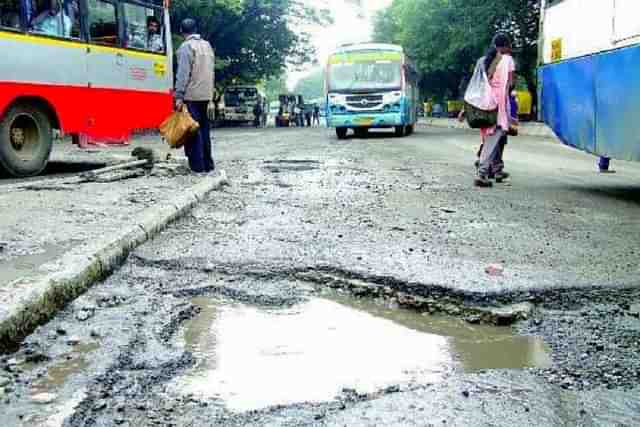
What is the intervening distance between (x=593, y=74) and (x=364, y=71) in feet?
49.9

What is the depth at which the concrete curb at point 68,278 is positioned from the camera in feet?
10.1

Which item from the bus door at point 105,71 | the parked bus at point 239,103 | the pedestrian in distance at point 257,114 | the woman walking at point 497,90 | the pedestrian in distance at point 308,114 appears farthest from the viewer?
the pedestrian in distance at point 308,114

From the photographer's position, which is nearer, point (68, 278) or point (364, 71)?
point (68, 278)

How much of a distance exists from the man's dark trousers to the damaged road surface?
3.07 metres

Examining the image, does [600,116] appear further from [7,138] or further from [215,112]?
[215,112]

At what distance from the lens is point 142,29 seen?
40.8 ft

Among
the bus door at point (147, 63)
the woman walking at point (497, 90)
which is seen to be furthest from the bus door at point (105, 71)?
the woman walking at point (497, 90)

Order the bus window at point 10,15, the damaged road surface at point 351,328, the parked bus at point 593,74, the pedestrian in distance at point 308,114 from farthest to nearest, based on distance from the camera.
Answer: the pedestrian in distance at point 308,114, the bus window at point 10,15, the parked bus at point 593,74, the damaged road surface at point 351,328

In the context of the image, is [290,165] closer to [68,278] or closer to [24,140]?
[24,140]

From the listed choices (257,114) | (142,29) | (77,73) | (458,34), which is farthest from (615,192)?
(257,114)

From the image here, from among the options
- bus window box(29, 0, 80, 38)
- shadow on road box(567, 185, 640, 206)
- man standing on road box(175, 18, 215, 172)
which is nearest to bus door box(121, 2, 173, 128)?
bus window box(29, 0, 80, 38)

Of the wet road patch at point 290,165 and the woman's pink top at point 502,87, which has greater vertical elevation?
the woman's pink top at point 502,87

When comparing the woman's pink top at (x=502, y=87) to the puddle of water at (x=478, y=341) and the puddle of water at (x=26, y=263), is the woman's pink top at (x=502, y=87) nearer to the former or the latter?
the puddle of water at (x=478, y=341)

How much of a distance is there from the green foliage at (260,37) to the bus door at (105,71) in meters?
24.3
